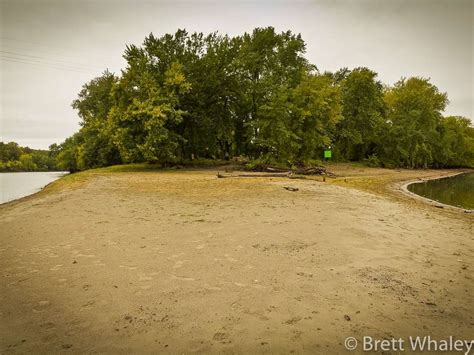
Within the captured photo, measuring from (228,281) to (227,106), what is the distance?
31971 mm

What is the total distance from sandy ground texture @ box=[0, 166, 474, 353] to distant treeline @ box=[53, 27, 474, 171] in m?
20.7

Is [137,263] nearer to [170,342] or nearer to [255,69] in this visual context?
[170,342]

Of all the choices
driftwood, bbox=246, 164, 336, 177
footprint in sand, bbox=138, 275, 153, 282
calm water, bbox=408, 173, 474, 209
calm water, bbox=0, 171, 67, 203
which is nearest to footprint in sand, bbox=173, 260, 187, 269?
footprint in sand, bbox=138, 275, 153, 282

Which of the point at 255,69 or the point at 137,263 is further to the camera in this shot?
the point at 255,69

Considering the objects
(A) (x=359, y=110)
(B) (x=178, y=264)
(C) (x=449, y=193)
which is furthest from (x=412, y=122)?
(B) (x=178, y=264)

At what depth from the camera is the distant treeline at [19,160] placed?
306 ft

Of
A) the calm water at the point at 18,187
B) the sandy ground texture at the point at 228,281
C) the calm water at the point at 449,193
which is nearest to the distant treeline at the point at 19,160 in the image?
the calm water at the point at 18,187

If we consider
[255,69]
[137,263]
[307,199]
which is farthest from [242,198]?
[255,69]

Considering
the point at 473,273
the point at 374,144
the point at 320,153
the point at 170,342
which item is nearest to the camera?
the point at 170,342

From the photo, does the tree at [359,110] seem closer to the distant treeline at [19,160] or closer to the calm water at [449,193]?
the calm water at [449,193]

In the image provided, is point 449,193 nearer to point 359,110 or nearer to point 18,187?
point 359,110

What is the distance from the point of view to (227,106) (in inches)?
1380

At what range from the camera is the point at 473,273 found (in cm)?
517

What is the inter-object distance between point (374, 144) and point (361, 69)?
495 inches
